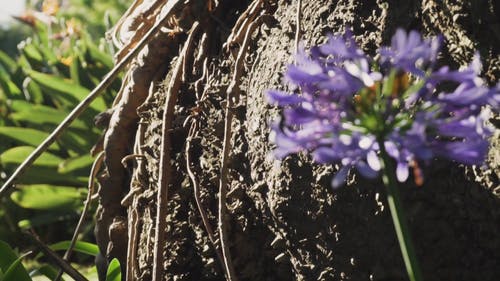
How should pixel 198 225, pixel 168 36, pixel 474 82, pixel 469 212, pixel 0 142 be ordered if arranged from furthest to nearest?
pixel 0 142, pixel 168 36, pixel 198 225, pixel 469 212, pixel 474 82

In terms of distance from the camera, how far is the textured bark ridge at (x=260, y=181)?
1549 millimetres

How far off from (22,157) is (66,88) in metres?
0.40

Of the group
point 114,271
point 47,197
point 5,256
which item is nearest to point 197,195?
point 114,271

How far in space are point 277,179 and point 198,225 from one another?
33 cm

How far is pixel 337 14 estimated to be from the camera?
172 centimetres

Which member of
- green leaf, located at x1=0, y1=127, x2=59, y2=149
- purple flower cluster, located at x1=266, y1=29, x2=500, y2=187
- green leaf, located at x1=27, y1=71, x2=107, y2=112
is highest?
green leaf, located at x1=27, y1=71, x2=107, y2=112

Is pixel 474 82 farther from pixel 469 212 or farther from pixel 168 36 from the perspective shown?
pixel 168 36

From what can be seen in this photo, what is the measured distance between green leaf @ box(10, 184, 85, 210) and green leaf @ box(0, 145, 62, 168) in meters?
0.12

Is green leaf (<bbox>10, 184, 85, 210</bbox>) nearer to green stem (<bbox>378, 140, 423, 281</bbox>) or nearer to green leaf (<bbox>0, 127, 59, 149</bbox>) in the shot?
green leaf (<bbox>0, 127, 59, 149</bbox>)

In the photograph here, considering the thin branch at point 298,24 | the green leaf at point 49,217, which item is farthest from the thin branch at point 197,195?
the green leaf at point 49,217

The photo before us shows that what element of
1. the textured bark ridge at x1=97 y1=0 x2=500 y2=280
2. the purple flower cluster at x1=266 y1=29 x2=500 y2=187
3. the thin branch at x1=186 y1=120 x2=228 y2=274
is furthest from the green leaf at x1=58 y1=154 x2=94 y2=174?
the purple flower cluster at x1=266 y1=29 x2=500 y2=187

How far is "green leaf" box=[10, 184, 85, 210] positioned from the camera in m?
3.88

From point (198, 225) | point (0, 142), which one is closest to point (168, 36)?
point (198, 225)

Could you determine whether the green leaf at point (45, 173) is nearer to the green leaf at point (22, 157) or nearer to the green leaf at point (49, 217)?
the green leaf at point (22, 157)
